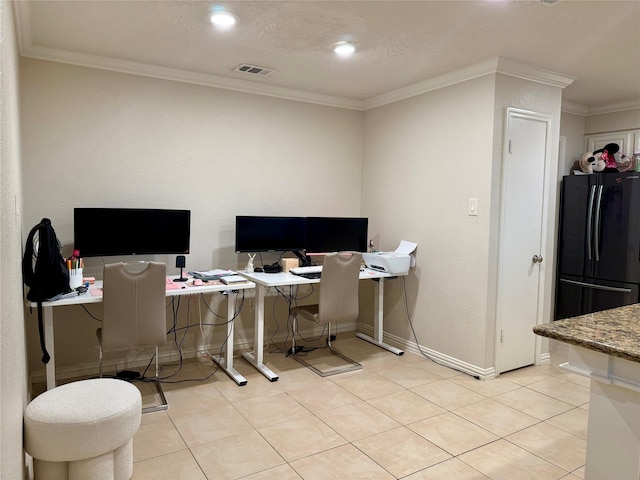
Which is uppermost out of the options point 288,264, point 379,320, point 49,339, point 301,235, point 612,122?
point 612,122

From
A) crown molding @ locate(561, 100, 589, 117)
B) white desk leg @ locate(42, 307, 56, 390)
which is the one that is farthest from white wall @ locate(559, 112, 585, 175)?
white desk leg @ locate(42, 307, 56, 390)

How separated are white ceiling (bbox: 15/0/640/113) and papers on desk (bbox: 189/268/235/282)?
1.56 metres

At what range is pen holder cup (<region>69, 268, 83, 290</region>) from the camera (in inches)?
116

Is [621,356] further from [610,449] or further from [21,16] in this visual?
[21,16]

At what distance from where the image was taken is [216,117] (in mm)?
3873

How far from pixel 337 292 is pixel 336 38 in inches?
72.4

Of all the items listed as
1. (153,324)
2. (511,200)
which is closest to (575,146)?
(511,200)

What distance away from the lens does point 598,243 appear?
428 cm

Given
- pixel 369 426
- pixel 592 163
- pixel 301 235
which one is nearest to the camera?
pixel 369 426

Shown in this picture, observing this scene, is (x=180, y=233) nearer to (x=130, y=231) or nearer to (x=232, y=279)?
(x=130, y=231)

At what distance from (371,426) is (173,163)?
249 centimetres

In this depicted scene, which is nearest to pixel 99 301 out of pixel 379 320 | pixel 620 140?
pixel 379 320

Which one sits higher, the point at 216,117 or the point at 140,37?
the point at 140,37

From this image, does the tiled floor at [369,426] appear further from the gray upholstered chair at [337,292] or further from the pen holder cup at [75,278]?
the pen holder cup at [75,278]
